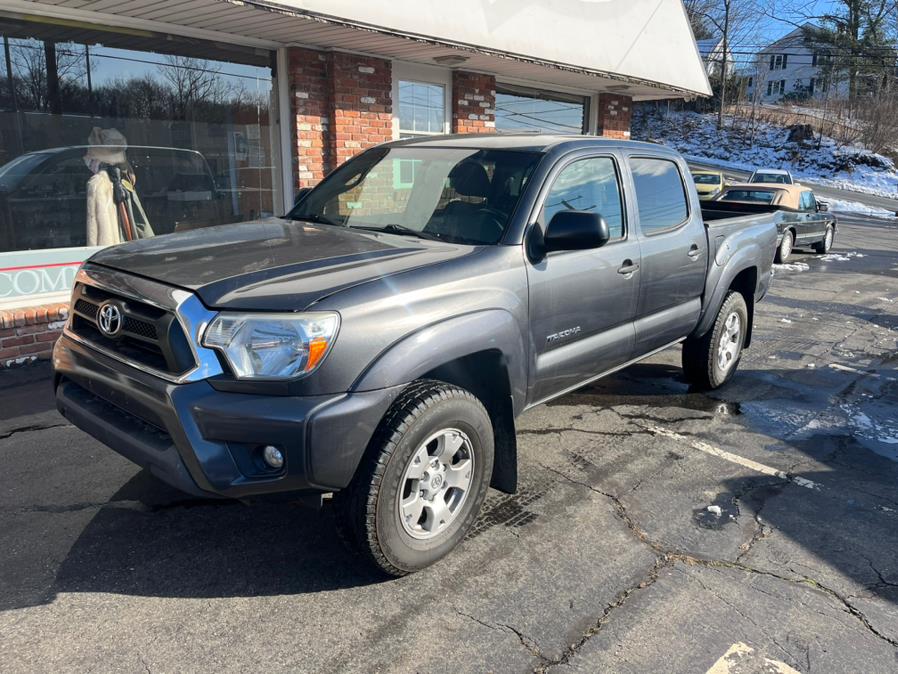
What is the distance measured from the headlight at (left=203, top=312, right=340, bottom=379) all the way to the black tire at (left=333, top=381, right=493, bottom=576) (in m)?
0.45

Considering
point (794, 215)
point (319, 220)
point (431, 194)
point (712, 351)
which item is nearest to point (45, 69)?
point (319, 220)

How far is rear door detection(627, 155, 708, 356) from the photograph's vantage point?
448 centimetres

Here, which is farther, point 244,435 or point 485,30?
point 485,30

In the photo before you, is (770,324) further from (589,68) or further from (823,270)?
(823,270)

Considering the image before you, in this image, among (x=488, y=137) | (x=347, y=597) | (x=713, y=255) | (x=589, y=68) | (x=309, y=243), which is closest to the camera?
(x=347, y=597)

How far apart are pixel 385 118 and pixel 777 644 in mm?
8059

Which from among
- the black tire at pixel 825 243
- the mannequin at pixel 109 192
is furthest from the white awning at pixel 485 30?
the black tire at pixel 825 243

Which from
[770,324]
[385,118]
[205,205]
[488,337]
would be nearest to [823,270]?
[770,324]

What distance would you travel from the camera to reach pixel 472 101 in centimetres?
1070

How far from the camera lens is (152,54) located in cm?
736

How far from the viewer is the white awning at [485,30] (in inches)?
264

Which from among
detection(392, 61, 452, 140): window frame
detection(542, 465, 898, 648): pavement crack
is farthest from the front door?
detection(392, 61, 452, 140): window frame

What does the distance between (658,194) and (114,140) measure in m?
5.57

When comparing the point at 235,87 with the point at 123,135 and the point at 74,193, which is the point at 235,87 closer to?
the point at 123,135
